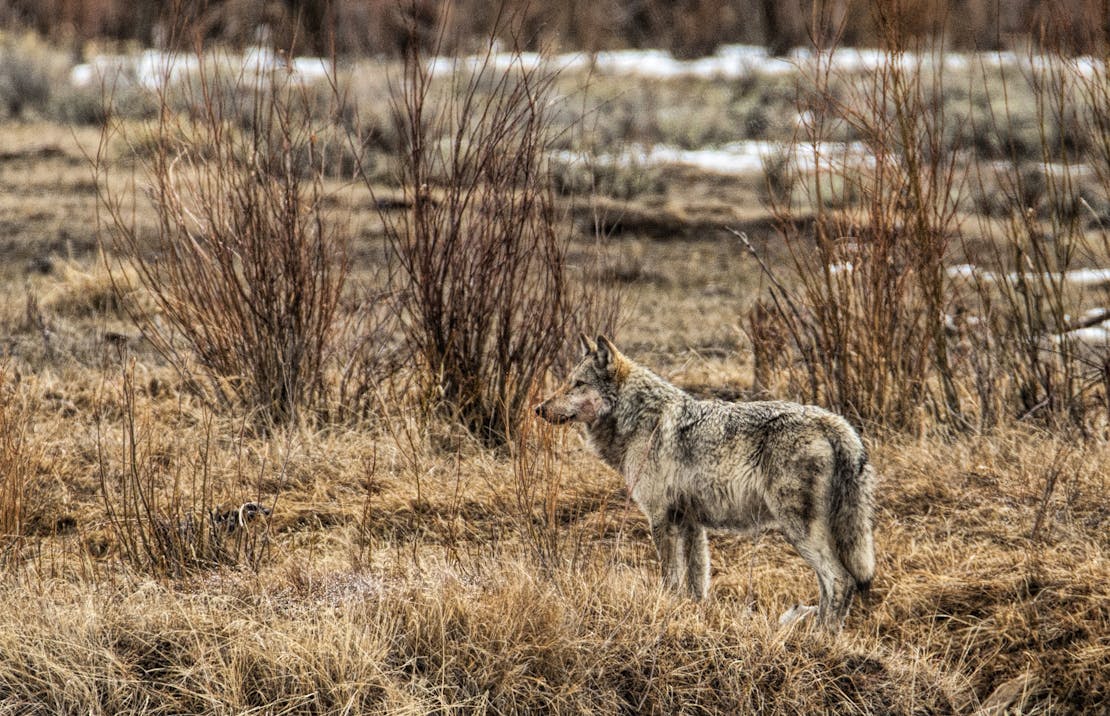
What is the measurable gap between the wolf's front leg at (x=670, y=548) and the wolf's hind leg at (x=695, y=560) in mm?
62

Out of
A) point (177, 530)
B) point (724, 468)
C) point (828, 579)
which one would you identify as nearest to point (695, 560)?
point (724, 468)

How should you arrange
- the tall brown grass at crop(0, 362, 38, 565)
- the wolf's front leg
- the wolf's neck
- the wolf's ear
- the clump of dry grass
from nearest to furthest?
1. the clump of dry grass
2. the wolf's front leg
3. the tall brown grass at crop(0, 362, 38, 565)
4. the wolf's neck
5. the wolf's ear

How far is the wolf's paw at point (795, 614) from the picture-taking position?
5.17 meters

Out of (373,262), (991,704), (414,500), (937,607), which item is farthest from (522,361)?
(373,262)

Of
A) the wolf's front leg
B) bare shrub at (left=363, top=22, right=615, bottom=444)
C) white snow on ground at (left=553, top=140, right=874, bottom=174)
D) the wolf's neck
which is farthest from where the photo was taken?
white snow on ground at (left=553, top=140, right=874, bottom=174)

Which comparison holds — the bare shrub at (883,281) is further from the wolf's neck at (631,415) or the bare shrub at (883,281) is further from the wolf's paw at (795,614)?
the wolf's paw at (795,614)

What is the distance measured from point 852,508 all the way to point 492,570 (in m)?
1.53

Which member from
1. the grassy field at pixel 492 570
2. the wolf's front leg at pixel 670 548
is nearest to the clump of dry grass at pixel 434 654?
the grassy field at pixel 492 570

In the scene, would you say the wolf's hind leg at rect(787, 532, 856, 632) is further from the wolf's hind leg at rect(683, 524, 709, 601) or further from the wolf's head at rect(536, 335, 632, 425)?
the wolf's head at rect(536, 335, 632, 425)

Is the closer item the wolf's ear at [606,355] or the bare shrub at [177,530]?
the bare shrub at [177,530]

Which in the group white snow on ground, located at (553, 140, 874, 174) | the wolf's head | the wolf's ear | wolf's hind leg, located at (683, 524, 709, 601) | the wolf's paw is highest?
white snow on ground, located at (553, 140, 874, 174)

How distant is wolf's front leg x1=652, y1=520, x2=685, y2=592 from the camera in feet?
17.8

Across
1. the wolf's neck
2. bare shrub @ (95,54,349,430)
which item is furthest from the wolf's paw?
bare shrub @ (95,54,349,430)

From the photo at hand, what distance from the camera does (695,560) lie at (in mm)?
5547
